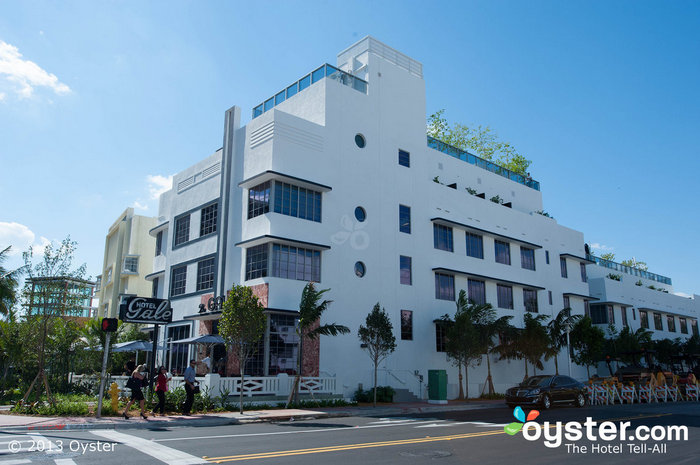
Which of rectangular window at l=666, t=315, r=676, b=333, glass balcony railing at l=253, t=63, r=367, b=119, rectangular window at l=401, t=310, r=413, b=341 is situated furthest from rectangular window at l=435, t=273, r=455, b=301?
rectangular window at l=666, t=315, r=676, b=333

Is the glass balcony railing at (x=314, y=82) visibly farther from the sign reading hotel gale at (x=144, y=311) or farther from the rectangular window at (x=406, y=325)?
the sign reading hotel gale at (x=144, y=311)

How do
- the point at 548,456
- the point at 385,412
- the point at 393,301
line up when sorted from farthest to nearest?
1. the point at 393,301
2. the point at 385,412
3. the point at 548,456

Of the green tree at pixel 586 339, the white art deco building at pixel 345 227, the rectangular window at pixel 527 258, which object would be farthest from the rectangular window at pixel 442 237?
the green tree at pixel 586 339

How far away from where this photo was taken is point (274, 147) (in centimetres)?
2559

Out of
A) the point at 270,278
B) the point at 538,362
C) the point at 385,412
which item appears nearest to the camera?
the point at 385,412

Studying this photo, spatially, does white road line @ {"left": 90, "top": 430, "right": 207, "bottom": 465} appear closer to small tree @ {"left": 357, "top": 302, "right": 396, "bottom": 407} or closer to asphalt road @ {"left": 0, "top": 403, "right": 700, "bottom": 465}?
asphalt road @ {"left": 0, "top": 403, "right": 700, "bottom": 465}

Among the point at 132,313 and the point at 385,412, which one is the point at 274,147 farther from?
the point at 385,412

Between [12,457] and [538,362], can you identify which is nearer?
[12,457]

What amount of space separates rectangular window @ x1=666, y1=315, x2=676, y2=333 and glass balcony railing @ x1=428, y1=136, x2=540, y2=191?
2436cm

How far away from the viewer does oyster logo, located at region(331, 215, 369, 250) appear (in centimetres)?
2731

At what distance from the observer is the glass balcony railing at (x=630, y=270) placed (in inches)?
2016

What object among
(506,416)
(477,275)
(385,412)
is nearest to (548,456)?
(506,416)

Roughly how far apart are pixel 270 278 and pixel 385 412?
749 cm

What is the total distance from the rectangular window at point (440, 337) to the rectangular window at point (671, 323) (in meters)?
36.4
